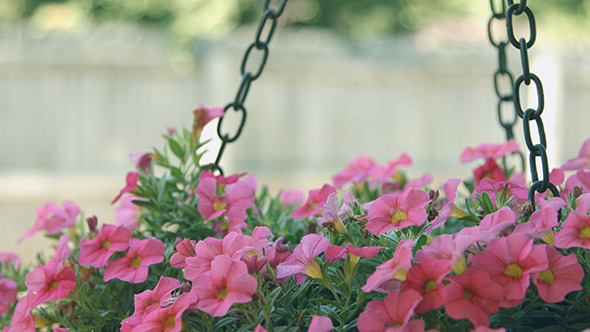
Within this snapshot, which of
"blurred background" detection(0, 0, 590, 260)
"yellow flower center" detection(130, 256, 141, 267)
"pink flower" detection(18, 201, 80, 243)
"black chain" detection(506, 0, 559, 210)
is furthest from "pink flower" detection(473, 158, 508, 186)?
A: "blurred background" detection(0, 0, 590, 260)

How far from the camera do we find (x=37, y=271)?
0.81m

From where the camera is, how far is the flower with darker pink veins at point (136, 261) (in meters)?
0.77

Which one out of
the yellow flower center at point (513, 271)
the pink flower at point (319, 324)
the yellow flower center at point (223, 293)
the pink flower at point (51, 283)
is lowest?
the pink flower at point (51, 283)

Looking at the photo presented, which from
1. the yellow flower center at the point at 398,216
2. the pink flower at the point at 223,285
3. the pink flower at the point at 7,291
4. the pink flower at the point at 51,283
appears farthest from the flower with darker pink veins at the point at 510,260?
the pink flower at the point at 7,291

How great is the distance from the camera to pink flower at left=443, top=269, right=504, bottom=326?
1.80 ft

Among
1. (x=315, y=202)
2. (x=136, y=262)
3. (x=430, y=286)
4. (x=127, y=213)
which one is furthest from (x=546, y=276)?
(x=127, y=213)

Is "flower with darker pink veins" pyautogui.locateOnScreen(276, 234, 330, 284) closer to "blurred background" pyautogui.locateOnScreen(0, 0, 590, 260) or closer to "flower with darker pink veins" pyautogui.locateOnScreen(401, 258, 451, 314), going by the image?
"flower with darker pink veins" pyautogui.locateOnScreen(401, 258, 451, 314)

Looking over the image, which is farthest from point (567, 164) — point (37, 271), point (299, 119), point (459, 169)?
point (459, 169)

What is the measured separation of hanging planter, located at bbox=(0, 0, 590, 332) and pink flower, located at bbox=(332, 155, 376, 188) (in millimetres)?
174

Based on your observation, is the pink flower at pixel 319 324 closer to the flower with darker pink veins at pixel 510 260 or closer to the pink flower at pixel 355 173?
the flower with darker pink veins at pixel 510 260

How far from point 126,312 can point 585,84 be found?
5998mm

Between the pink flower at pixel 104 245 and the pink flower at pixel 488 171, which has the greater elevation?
the pink flower at pixel 488 171

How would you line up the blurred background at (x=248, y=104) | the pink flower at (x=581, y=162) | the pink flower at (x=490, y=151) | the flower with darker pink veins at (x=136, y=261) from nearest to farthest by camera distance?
the flower with darker pink veins at (x=136, y=261) → the pink flower at (x=581, y=162) → the pink flower at (x=490, y=151) → the blurred background at (x=248, y=104)

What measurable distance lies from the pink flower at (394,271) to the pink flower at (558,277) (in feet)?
0.40
